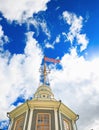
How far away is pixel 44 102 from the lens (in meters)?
17.8

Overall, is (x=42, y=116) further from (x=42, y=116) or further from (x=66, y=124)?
(x=66, y=124)

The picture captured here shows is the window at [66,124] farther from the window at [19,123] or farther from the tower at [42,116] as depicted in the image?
the window at [19,123]

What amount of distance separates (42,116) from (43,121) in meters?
0.57

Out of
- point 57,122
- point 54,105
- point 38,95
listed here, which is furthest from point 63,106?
point 38,95

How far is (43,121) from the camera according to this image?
651 inches

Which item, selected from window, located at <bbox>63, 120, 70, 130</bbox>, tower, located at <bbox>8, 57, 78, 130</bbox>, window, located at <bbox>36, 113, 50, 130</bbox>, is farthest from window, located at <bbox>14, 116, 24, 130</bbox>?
window, located at <bbox>63, 120, 70, 130</bbox>

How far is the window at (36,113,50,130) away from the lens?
16183 mm

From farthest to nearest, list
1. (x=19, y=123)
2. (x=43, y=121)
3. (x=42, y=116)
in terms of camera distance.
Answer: (x=19, y=123) → (x=42, y=116) → (x=43, y=121)

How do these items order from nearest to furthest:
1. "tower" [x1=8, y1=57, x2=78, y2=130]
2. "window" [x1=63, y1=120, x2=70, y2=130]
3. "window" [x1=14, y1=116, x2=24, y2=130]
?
"tower" [x1=8, y1=57, x2=78, y2=130]
"window" [x1=14, y1=116, x2=24, y2=130]
"window" [x1=63, y1=120, x2=70, y2=130]

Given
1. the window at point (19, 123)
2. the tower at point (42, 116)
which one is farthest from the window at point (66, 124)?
the window at point (19, 123)

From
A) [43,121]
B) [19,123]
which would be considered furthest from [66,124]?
[19,123]

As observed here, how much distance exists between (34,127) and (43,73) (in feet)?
40.8

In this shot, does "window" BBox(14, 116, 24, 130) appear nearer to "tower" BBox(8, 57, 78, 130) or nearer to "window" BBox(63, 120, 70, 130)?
"tower" BBox(8, 57, 78, 130)

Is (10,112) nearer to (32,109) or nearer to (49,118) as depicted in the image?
(32,109)
